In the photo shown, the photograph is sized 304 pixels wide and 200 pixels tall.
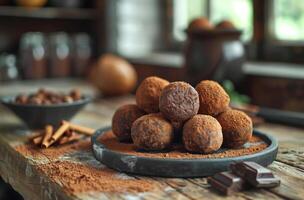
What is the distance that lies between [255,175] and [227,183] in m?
0.04

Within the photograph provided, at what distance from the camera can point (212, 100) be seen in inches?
30.8

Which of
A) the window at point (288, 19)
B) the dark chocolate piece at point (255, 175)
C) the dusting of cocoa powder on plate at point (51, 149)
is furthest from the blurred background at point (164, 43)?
the dark chocolate piece at point (255, 175)

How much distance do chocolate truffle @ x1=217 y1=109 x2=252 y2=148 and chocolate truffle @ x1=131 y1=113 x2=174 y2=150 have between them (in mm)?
96

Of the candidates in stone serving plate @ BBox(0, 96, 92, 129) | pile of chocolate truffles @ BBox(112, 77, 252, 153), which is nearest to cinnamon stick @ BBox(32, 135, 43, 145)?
stone serving plate @ BBox(0, 96, 92, 129)

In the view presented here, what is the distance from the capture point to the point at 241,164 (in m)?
0.66

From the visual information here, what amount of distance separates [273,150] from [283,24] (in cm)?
94

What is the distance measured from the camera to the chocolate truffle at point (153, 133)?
739 mm

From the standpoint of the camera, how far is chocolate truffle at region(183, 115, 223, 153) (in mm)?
723

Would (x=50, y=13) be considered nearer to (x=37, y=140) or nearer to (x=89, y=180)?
(x=37, y=140)

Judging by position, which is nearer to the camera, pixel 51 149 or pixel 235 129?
pixel 235 129

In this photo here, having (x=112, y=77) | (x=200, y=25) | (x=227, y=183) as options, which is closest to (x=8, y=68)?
(x=112, y=77)

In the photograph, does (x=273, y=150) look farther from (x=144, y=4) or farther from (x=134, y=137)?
(x=144, y=4)

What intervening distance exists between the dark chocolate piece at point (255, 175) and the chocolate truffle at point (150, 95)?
8.0 inches

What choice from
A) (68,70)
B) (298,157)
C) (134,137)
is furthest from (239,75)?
(68,70)
